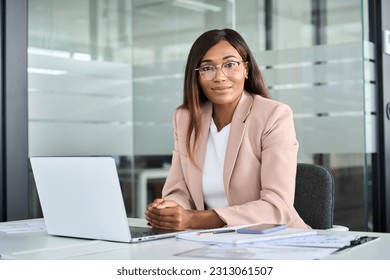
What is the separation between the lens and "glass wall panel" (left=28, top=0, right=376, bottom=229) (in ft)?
12.3

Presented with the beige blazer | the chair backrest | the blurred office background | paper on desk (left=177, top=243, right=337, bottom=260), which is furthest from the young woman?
Result: the blurred office background

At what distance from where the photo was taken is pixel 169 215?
2029mm

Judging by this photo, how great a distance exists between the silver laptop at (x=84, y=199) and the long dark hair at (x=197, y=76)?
28.4 inches

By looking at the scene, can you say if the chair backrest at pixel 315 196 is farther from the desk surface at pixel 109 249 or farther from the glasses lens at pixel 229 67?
the desk surface at pixel 109 249

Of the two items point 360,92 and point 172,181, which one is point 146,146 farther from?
point 172,181

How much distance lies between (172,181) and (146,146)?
6.89ft

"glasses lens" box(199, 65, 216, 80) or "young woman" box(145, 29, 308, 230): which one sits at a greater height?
"glasses lens" box(199, 65, 216, 80)

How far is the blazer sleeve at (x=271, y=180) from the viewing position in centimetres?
214

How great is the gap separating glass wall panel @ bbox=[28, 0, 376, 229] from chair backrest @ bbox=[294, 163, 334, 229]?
1.28 m

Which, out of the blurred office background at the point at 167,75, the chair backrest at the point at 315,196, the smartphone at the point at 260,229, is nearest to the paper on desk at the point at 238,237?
the smartphone at the point at 260,229

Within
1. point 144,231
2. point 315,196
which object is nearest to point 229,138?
point 315,196

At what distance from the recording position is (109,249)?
1669 mm

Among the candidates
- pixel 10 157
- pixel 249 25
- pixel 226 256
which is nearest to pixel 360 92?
pixel 249 25

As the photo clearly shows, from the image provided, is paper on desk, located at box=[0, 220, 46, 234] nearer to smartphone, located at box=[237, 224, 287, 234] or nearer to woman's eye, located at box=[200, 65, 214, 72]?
smartphone, located at box=[237, 224, 287, 234]
